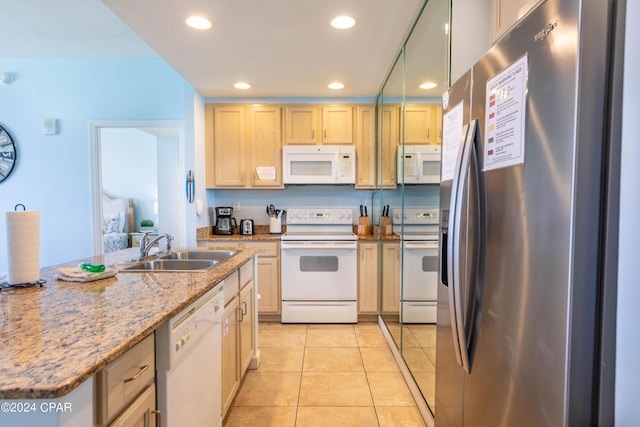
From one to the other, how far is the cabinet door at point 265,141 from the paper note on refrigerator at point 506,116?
272cm

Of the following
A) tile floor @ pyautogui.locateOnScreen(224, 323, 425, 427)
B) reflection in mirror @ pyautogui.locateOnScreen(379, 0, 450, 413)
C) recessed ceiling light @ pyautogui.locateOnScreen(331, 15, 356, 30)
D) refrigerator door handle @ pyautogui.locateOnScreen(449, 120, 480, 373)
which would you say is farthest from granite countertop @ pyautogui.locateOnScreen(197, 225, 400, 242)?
refrigerator door handle @ pyautogui.locateOnScreen(449, 120, 480, 373)

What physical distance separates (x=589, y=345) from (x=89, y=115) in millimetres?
4434

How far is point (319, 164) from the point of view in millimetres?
3381

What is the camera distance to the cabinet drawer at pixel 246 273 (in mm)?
1975

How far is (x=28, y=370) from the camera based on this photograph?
2.15 ft

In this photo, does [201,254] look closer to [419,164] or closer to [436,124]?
[419,164]

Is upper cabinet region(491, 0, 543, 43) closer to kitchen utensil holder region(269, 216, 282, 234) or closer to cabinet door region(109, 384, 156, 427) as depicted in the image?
cabinet door region(109, 384, 156, 427)

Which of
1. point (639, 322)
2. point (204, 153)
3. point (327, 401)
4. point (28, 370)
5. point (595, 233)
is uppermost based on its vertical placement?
point (204, 153)

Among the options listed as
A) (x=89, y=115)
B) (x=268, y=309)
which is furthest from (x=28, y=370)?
(x=89, y=115)

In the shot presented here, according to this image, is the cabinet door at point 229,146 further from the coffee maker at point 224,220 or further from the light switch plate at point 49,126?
the light switch plate at point 49,126

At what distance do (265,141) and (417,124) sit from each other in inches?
75.6

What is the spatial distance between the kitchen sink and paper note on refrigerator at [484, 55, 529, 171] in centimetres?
148

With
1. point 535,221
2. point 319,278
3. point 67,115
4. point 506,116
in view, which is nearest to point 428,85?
point 506,116

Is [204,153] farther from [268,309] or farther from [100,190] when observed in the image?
[268,309]
